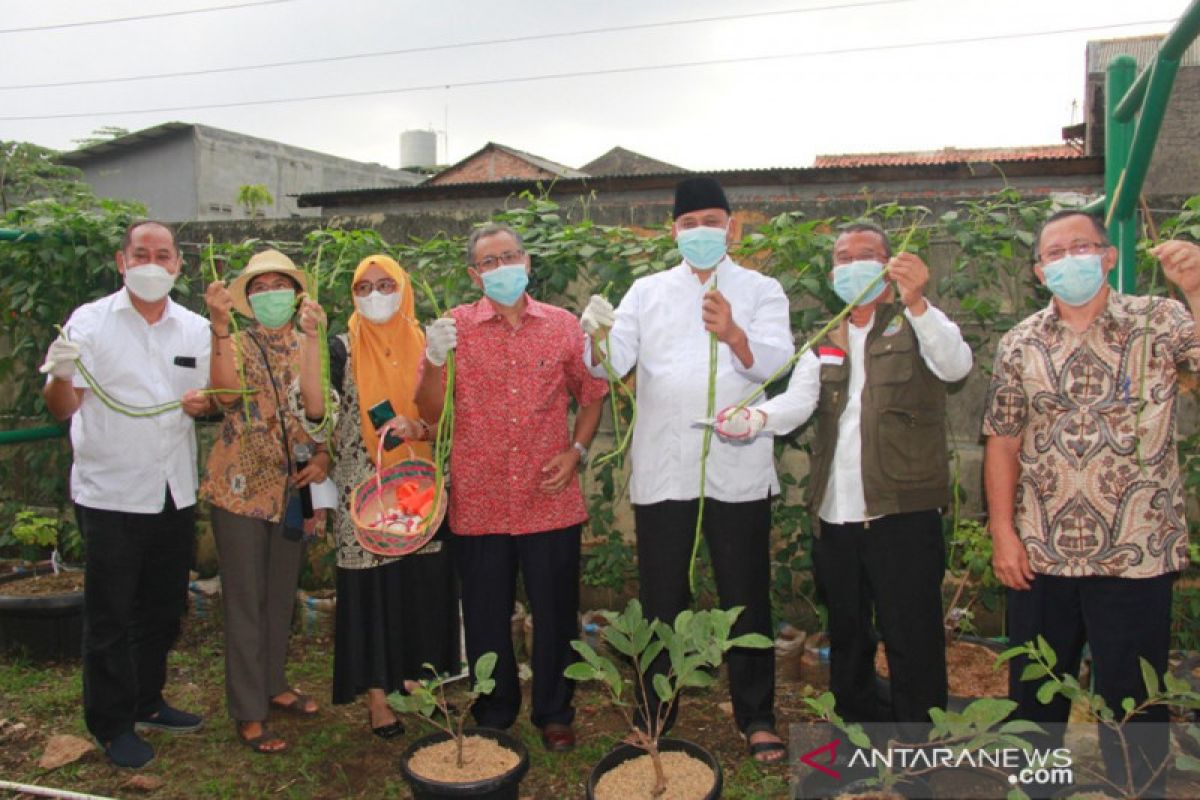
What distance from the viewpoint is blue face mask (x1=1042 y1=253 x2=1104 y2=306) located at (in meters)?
2.31

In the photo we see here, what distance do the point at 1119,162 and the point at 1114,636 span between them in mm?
1344

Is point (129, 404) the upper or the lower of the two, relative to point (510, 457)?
upper

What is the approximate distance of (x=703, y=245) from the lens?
2801mm

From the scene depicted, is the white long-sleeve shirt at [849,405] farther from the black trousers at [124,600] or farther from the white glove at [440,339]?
the black trousers at [124,600]

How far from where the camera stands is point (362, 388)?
304 cm

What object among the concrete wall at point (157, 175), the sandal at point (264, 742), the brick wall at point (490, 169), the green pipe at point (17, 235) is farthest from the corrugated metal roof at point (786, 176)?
the concrete wall at point (157, 175)

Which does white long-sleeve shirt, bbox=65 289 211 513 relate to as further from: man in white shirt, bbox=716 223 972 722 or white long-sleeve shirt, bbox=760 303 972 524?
white long-sleeve shirt, bbox=760 303 972 524

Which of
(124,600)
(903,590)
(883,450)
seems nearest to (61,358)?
(124,600)

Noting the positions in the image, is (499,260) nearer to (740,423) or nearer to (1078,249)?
(740,423)

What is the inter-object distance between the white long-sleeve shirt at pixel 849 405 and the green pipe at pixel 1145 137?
0.54 metres

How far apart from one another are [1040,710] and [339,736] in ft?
7.67

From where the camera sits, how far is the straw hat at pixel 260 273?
3.01 m

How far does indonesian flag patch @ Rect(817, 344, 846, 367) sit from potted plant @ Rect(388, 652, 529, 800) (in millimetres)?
1324

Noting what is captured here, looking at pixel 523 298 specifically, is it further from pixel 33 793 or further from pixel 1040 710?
pixel 33 793
